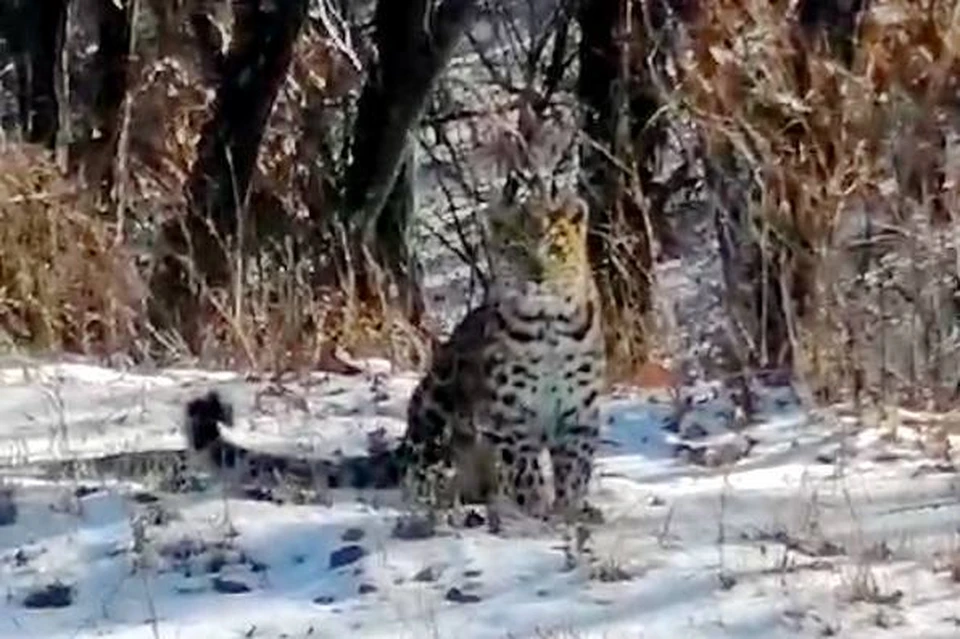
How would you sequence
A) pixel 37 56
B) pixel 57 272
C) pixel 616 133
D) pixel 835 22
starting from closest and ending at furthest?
pixel 57 272 → pixel 835 22 → pixel 616 133 → pixel 37 56

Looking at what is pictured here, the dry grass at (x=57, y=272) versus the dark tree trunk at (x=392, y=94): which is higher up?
the dark tree trunk at (x=392, y=94)

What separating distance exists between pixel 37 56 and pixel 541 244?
748cm

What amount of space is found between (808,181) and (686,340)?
0.87m

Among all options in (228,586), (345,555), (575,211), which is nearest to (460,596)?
(345,555)

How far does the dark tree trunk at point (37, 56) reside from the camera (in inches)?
519

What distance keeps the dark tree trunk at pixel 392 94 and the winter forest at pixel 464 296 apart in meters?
0.02

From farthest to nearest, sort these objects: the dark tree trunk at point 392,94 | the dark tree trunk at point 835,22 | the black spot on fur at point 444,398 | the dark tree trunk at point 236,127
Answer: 1. the dark tree trunk at point 392,94
2. the dark tree trunk at point 236,127
3. the dark tree trunk at point 835,22
4. the black spot on fur at point 444,398

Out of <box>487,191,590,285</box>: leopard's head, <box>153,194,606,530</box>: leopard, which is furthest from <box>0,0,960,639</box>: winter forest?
<box>487,191,590,285</box>: leopard's head

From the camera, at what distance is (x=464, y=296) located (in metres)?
14.0

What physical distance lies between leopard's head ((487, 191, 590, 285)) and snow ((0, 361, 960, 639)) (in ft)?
2.02

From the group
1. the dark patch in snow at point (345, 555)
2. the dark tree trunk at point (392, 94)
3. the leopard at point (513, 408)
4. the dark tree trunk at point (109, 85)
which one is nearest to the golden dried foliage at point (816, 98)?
the dark tree trunk at point (392, 94)

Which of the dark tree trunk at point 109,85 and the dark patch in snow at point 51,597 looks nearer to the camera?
the dark patch in snow at point 51,597

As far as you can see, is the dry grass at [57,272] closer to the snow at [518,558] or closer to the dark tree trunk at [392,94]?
the snow at [518,558]

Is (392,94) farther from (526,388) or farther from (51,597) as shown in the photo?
(51,597)
